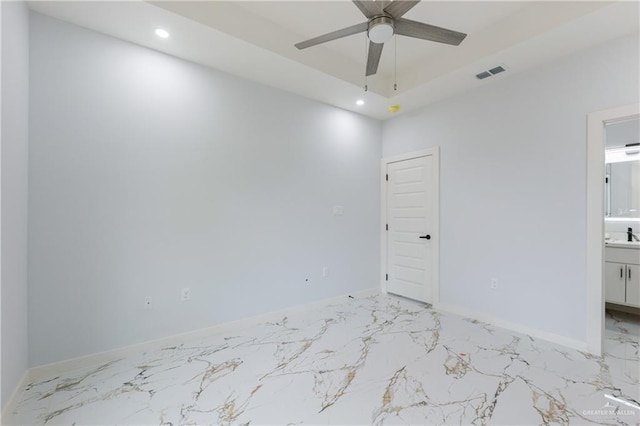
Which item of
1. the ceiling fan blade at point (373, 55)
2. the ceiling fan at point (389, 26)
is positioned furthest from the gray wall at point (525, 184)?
the ceiling fan blade at point (373, 55)

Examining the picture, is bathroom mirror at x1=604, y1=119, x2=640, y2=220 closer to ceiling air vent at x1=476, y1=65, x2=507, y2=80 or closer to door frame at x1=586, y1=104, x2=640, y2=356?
door frame at x1=586, y1=104, x2=640, y2=356

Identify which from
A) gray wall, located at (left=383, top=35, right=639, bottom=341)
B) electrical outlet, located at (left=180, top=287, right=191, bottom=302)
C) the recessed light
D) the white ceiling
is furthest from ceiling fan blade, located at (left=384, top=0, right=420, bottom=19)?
electrical outlet, located at (left=180, top=287, right=191, bottom=302)

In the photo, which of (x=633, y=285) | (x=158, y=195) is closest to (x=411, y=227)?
(x=633, y=285)

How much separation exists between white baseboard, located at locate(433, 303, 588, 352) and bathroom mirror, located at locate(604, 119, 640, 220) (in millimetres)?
2007

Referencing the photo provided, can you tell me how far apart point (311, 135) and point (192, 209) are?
1.75 meters

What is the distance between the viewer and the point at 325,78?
3096mm

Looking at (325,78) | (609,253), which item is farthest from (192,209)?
(609,253)

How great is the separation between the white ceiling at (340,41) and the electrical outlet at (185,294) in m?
2.24

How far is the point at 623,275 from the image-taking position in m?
3.18

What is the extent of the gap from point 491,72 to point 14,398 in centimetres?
475

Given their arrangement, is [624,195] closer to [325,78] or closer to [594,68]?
[594,68]

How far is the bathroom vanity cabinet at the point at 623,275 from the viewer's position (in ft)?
10.1

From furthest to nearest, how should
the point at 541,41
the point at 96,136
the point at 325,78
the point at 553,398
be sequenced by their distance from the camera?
the point at 325,78 < the point at 541,41 < the point at 96,136 < the point at 553,398

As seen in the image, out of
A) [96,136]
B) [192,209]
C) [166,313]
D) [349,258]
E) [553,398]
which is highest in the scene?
[96,136]
